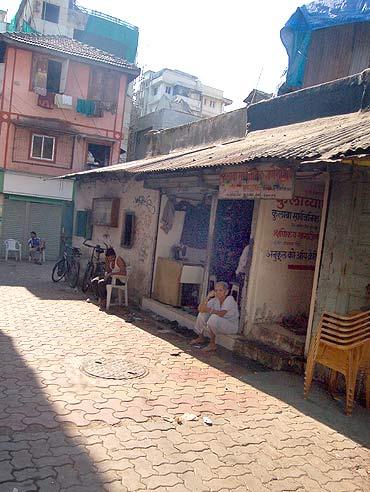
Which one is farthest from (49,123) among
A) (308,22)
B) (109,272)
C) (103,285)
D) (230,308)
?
(230,308)

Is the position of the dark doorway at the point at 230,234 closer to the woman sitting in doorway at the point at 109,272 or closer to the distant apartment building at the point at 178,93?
the woman sitting in doorway at the point at 109,272

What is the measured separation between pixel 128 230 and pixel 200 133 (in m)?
3.02

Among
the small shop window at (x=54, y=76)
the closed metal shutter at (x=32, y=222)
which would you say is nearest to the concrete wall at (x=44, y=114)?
the small shop window at (x=54, y=76)

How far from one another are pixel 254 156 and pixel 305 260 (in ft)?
8.48

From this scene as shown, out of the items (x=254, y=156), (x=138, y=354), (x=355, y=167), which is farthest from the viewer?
(x=138, y=354)

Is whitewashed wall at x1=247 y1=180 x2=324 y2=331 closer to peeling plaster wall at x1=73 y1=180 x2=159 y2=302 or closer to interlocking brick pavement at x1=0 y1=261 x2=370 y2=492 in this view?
interlocking brick pavement at x1=0 y1=261 x2=370 y2=492

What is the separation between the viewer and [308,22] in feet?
30.4

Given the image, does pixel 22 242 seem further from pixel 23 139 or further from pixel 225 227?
pixel 225 227

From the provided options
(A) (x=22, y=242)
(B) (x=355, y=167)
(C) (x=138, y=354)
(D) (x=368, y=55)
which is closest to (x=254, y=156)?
(B) (x=355, y=167)

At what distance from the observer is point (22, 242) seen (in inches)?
776

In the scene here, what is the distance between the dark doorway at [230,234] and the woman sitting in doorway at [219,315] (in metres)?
1.22

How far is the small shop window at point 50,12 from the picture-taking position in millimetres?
29453

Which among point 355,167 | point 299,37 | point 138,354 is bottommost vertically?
point 138,354

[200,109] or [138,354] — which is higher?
[200,109]
